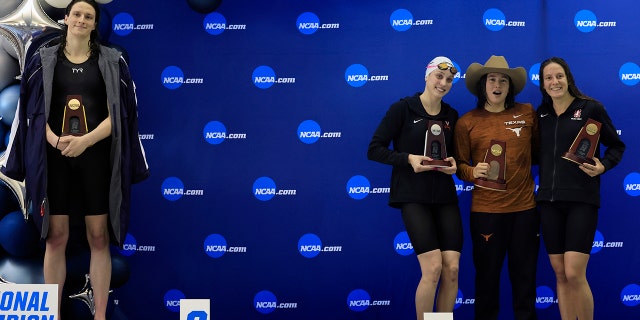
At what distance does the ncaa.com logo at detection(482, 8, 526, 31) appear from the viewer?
16.7 ft

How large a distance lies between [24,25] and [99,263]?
1511mm

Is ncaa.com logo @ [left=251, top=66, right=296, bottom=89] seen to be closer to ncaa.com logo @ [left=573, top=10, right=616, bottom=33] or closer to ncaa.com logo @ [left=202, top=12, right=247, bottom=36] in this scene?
ncaa.com logo @ [left=202, top=12, right=247, bottom=36]

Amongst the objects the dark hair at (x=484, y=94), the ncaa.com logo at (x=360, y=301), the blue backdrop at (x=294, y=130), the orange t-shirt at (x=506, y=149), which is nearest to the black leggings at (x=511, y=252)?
the orange t-shirt at (x=506, y=149)

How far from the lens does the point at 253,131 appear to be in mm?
5145

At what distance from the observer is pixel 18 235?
4.01 m

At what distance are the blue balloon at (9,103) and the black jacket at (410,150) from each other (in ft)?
6.88

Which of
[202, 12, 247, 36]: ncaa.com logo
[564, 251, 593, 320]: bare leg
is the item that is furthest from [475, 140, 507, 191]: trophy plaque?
[202, 12, 247, 36]: ncaa.com logo

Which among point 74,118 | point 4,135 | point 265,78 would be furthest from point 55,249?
point 265,78

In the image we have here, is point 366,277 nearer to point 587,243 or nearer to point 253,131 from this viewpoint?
point 253,131

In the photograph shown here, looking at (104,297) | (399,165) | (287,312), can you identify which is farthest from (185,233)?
(399,165)

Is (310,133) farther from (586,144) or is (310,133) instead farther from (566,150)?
(586,144)

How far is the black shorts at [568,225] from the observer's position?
3918 millimetres

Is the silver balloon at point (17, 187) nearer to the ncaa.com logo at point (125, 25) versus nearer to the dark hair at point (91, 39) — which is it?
the dark hair at point (91, 39)

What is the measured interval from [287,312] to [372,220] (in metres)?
0.91
